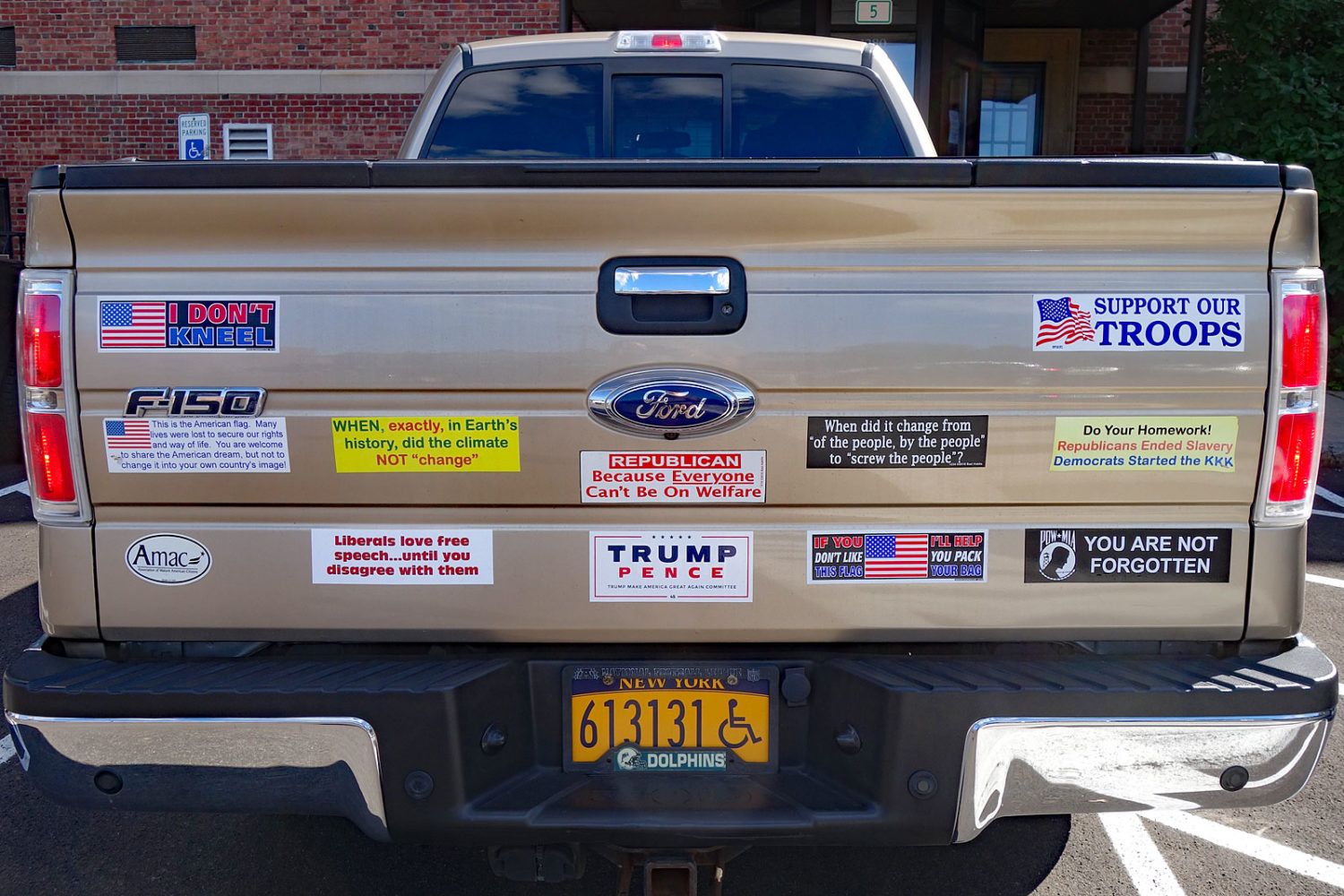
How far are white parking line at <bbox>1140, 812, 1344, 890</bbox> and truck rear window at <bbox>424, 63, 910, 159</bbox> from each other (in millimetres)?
2545

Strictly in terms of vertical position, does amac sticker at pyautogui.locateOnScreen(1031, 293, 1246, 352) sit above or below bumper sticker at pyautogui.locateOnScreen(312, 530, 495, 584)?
above

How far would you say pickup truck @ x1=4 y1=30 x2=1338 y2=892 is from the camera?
1.93 meters

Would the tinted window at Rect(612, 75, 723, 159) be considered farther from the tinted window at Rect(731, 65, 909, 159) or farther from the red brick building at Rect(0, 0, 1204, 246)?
the red brick building at Rect(0, 0, 1204, 246)

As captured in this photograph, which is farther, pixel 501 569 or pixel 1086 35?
pixel 1086 35

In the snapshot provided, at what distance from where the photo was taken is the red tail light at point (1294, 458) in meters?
1.95

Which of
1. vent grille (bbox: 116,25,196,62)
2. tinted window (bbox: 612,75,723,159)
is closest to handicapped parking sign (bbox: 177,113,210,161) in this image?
vent grille (bbox: 116,25,196,62)

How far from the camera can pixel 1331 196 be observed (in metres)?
10.3

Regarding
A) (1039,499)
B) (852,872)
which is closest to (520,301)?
(1039,499)

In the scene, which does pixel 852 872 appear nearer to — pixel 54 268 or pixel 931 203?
pixel 931 203

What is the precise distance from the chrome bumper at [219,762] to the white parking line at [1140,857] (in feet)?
6.79

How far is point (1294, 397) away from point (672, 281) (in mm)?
1226

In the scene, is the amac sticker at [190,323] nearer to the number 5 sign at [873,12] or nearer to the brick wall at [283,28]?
the number 5 sign at [873,12]

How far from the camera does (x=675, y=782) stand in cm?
204

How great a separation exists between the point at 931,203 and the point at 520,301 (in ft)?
2.67
